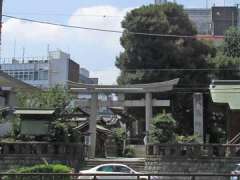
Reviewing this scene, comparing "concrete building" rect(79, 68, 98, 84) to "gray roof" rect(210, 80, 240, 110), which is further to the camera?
"concrete building" rect(79, 68, 98, 84)

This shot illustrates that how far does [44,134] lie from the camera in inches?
1471

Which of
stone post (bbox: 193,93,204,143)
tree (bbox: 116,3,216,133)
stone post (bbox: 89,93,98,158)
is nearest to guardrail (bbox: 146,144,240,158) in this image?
stone post (bbox: 193,93,204,143)

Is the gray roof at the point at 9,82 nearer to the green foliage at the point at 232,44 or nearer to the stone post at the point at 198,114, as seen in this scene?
the stone post at the point at 198,114

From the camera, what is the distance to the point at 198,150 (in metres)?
36.3

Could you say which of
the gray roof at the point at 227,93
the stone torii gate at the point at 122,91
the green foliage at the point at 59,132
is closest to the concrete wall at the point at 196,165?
the gray roof at the point at 227,93

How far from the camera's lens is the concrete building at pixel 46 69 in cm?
10538

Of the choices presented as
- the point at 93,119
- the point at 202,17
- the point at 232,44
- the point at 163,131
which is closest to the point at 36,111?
the point at 163,131

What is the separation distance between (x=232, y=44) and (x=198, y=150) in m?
26.0

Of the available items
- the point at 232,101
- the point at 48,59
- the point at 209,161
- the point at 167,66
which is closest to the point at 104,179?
the point at 209,161

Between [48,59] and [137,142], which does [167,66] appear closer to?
[137,142]

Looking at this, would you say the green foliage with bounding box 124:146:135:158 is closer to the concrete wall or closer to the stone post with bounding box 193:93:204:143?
the stone post with bounding box 193:93:204:143

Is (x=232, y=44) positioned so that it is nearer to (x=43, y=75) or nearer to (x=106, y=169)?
(x=106, y=169)

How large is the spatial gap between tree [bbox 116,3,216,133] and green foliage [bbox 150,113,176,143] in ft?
47.5

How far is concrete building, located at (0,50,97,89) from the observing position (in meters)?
105
